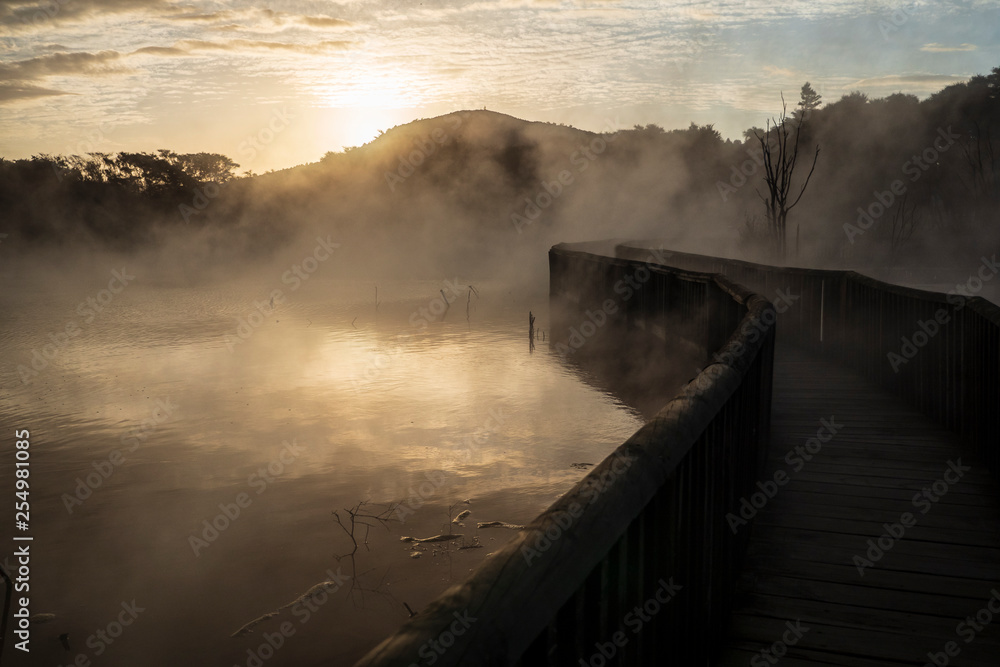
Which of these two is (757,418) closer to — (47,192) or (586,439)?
(586,439)

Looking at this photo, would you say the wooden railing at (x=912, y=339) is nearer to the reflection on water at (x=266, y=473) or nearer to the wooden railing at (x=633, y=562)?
the wooden railing at (x=633, y=562)

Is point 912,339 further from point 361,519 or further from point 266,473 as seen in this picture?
point 266,473

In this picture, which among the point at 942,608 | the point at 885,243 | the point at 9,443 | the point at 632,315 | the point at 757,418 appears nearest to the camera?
the point at 942,608

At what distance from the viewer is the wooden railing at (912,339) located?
16.3 ft

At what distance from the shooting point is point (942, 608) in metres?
3.25

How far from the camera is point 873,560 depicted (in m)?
3.75

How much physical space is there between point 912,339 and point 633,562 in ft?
18.7

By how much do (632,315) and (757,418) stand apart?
1003 cm

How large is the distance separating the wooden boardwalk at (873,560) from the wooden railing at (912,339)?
29 centimetres

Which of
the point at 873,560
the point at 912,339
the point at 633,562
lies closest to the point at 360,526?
the point at 873,560

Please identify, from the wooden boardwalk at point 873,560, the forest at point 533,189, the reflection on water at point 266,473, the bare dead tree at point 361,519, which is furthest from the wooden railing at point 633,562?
the forest at point 533,189

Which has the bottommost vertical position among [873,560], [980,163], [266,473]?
[266,473]

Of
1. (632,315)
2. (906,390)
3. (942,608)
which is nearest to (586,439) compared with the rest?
(906,390)

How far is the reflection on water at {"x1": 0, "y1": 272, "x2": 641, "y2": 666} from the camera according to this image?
548 cm
